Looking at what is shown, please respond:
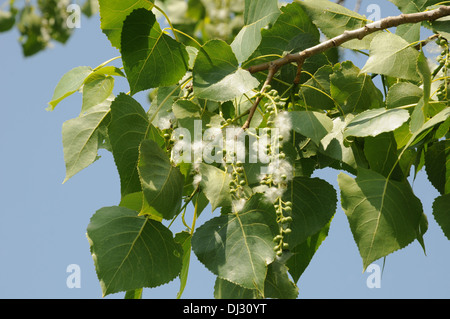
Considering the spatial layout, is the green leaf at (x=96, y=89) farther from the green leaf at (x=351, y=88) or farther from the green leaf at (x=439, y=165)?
the green leaf at (x=439, y=165)

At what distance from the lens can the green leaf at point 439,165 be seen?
28.2 inches

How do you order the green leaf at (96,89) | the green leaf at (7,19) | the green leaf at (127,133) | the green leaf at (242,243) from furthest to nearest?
the green leaf at (7,19), the green leaf at (96,89), the green leaf at (127,133), the green leaf at (242,243)

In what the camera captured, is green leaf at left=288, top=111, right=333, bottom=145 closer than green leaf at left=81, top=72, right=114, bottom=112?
Yes

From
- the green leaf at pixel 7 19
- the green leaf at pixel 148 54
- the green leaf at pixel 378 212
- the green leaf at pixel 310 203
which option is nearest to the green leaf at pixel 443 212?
the green leaf at pixel 378 212

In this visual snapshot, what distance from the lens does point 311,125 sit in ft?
2.04

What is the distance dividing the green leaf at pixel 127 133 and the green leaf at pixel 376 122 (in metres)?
0.27

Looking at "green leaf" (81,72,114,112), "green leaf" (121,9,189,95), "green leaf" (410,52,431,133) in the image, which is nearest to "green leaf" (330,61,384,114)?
Result: "green leaf" (410,52,431,133)

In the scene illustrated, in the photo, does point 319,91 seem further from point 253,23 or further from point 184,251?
point 184,251

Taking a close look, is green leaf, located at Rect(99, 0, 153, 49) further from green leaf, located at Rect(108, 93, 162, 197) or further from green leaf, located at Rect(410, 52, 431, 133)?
green leaf, located at Rect(410, 52, 431, 133)

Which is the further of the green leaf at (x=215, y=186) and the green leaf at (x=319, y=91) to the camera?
the green leaf at (x=319, y=91)

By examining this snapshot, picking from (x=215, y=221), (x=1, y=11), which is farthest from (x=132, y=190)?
(x=1, y=11)

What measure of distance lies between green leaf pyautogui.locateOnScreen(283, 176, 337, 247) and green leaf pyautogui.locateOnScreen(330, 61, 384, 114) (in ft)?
0.42

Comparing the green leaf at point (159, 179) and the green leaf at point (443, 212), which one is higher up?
the green leaf at point (159, 179)

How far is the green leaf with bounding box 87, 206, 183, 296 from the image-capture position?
2.12 ft
